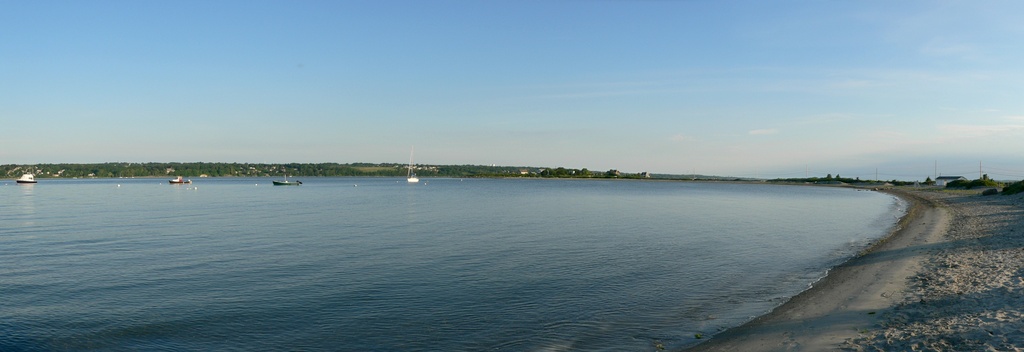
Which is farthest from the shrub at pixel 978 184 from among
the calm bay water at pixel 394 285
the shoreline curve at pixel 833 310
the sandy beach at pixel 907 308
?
the shoreline curve at pixel 833 310

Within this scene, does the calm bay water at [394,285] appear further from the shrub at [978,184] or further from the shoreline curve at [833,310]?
the shrub at [978,184]

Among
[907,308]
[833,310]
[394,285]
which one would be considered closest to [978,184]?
[907,308]

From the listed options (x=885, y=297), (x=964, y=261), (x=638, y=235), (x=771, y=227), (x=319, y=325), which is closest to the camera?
(x=319, y=325)

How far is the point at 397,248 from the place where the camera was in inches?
1021

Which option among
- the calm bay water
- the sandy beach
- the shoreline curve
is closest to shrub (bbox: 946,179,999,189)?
the calm bay water

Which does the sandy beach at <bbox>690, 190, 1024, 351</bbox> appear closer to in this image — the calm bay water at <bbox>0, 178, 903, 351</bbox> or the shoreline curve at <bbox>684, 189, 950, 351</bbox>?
the shoreline curve at <bbox>684, 189, 950, 351</bbox>

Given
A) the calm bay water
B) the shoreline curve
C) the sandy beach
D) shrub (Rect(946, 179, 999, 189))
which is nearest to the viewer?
the sandy beach

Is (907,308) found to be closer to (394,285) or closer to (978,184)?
(394,285)

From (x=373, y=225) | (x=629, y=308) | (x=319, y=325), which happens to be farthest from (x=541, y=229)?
(x=319, y=325)

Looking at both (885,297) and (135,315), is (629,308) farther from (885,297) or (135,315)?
(135,315)

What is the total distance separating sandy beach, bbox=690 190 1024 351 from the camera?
1008 centimetres

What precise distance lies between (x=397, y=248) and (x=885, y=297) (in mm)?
18128

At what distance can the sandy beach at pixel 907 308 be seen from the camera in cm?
1008

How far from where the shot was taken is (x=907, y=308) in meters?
12.6
